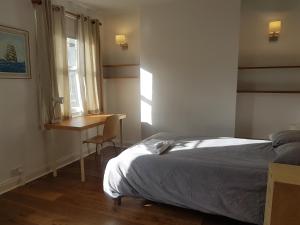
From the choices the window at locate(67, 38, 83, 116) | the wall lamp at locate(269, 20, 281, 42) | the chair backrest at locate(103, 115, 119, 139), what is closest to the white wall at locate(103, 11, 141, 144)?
the window at locate(67, 38, 83, 116)

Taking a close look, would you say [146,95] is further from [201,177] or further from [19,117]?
[201,177]

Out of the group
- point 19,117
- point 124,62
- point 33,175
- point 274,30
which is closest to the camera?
point 19,117

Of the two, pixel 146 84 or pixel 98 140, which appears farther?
pixel 146 84

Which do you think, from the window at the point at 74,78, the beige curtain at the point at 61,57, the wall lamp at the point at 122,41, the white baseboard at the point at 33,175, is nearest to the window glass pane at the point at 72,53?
the window at the point at 74,78

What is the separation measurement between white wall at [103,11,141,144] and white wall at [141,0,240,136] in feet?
1.38

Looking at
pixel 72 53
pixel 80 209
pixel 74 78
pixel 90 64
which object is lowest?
pixel 80 209

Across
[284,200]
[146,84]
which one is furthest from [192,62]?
[284,200]

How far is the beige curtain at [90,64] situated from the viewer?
369cm

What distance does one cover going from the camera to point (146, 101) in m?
3.91

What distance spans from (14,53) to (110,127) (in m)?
1.50

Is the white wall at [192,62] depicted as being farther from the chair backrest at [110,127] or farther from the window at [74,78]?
the window at [74,78]

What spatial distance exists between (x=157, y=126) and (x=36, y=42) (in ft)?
7.10

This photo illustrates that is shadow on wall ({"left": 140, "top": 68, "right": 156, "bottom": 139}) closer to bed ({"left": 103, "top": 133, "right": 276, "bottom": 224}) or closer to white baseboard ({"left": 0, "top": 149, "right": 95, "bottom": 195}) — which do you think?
white baseboard ({"left": 0, "top": 149, "right": 95, "bottom": 195})

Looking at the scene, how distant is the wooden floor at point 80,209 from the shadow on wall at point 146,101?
140 cm
